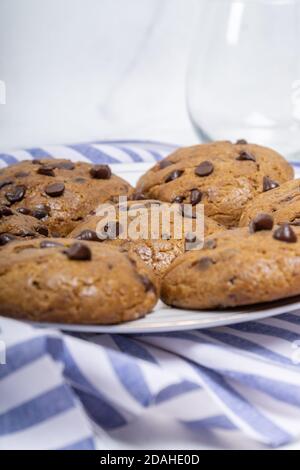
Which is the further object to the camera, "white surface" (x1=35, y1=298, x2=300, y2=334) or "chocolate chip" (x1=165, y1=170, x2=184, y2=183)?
"chocolate chip" (x1=165, y1=170, x2=184, y2=183)

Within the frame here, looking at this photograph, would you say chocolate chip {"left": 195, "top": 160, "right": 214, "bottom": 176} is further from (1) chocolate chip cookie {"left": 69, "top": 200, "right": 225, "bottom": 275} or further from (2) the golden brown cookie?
(1) chocolate chip cookie {"left": 69, "top": 200, "right": 225, "bottom": 275}

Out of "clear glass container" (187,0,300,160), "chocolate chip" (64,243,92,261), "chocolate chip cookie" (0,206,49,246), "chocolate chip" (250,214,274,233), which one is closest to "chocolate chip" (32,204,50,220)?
"chocolate chip cookie" (0,206,49,246)

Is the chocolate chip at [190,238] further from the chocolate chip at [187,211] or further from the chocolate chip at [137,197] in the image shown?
the chocolate chip at [137,197]

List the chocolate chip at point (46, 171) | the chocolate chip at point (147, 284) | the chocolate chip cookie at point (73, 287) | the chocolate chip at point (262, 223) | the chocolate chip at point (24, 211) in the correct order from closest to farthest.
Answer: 1. the chocolate chip cookie at point (73, 287)
2. the chocolate chip at point (147, 284)
3. the chocolate chip at point (262, 223)
4. the chocolate chip at point (24, 211)
5. the chocolate chip at point (46, 171)

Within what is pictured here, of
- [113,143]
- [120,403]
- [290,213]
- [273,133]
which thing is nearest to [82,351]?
[120,403]

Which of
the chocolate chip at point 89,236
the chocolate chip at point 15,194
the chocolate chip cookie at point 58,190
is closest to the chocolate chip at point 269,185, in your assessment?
the chocolate chip cookie at point 58,190

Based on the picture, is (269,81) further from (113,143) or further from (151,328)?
(151,328)

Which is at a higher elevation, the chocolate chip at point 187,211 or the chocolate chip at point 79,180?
the chocolate chip at point 187,211
